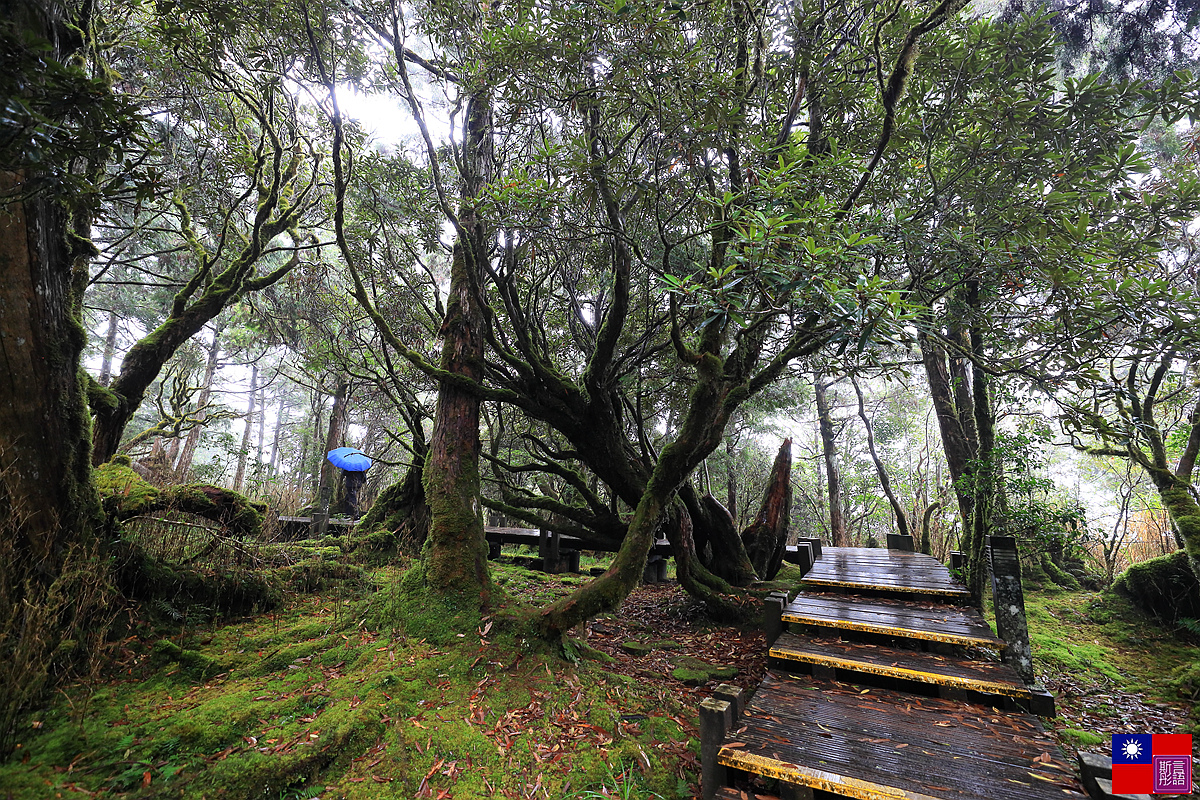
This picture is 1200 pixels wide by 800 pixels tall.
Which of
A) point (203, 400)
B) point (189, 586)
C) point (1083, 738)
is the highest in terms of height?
point (203, 400)

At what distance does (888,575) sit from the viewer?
562 centimetres

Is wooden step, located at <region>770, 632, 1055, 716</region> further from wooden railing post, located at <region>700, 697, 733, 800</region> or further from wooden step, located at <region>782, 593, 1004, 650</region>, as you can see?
wooden railing post, located at <region>700, 697, 733, 800</region>

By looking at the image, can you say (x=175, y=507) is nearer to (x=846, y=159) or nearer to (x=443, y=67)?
(x=443, y=67)

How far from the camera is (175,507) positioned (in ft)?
15.3

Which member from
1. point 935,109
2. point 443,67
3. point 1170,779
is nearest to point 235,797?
point 1170,779

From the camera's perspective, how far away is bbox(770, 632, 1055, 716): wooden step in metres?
3.12

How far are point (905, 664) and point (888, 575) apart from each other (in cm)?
241

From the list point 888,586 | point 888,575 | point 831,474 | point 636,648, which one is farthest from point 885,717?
point 831,474

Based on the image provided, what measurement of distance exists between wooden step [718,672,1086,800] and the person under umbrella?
8088 mm

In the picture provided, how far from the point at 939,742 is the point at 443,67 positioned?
686cm

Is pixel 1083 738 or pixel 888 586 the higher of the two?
pixel 888 586

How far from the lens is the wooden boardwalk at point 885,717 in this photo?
2359 millimetres

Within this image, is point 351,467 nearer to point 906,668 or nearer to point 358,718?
point 358,718

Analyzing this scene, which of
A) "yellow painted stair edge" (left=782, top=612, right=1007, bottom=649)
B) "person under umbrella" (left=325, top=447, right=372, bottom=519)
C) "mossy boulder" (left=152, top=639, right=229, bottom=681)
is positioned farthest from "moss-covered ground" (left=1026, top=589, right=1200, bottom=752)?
"person under umbrella" (left=325, top=447, right=372, bottom=519)
